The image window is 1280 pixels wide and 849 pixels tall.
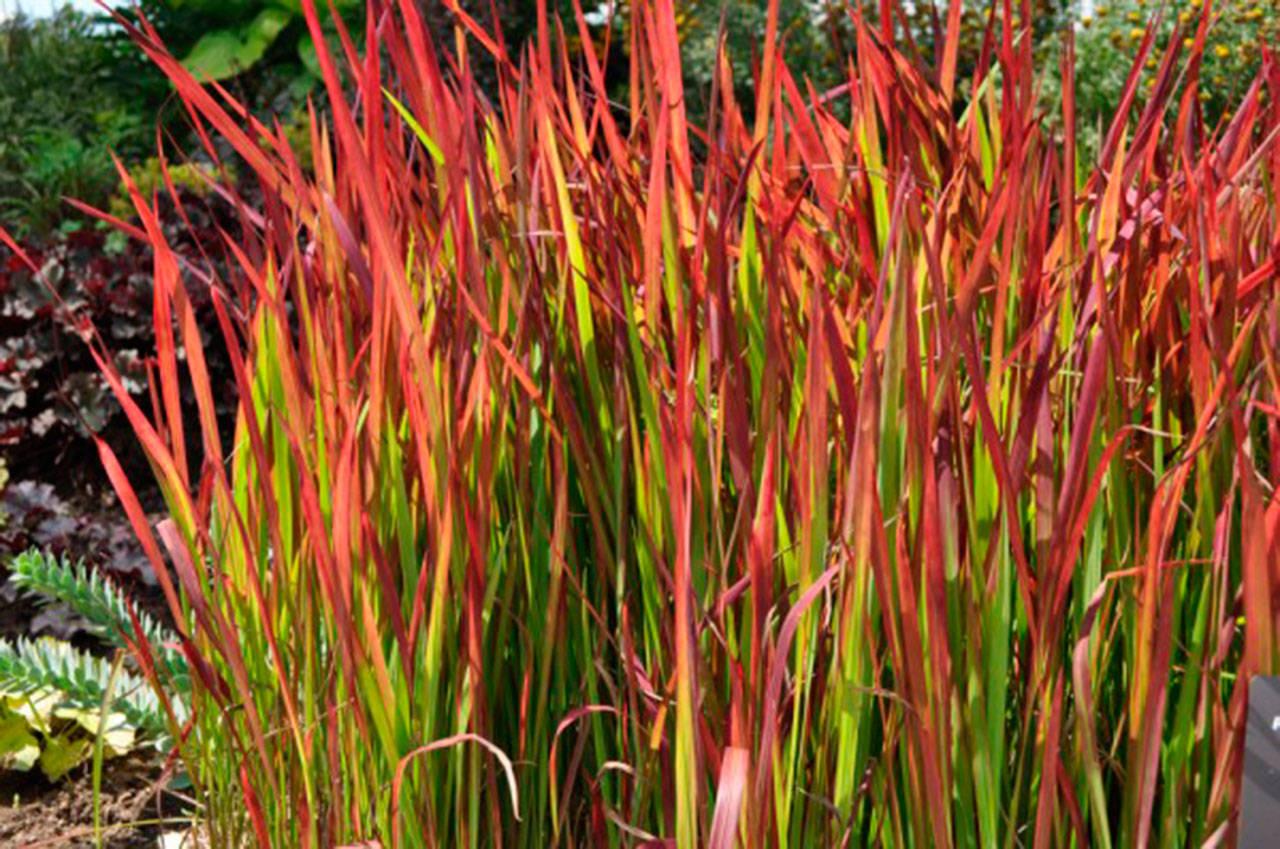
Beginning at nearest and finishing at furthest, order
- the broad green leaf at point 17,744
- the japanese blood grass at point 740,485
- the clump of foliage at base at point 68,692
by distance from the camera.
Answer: the japanese blood grass at point 740,485, the clump of foliage at base at point 68,692, the broad green leaf at point 17,744

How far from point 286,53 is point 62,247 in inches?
258

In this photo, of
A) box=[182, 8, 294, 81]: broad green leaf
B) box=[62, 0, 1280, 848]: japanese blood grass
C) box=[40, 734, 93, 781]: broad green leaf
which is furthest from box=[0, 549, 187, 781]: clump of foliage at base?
box=[182, 8, 294, 81]: broad green leaf

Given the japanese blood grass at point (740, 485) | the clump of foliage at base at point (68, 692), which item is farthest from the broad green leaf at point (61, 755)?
the japanese blood grass at point (740, 485)

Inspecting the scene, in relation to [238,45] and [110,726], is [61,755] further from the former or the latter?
[238,45]

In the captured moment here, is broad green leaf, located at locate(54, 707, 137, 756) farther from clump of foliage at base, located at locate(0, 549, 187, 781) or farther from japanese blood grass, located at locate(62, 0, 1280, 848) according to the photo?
japanese blood grass, located at locate(62, 0, 1280, 848)

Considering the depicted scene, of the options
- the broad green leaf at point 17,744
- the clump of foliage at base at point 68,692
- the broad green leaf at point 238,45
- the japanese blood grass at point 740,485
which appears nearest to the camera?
the japanese blood grass at point 740,485

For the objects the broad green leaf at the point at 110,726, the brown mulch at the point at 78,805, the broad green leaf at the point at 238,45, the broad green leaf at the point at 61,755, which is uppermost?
the broad green leaf at the point at 238,45

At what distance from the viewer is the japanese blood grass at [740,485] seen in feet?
3.78

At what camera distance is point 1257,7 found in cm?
674

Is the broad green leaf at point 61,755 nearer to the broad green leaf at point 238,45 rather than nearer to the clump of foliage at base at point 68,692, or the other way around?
the clump of foliage at base at point 68,692

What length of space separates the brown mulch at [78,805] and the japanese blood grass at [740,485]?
0.87m

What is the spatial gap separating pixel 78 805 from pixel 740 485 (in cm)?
185

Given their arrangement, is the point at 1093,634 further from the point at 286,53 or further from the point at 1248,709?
the point at 286,53

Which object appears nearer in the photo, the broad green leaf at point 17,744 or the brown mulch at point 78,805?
the brown mulch at point 78,805
